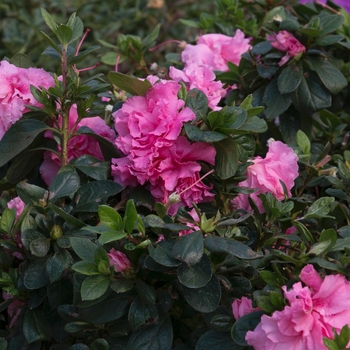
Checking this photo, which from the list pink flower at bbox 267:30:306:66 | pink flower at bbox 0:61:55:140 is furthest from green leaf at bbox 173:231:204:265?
pink flower at bbox 267:30:306:66

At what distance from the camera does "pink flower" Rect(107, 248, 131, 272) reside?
1253 mm

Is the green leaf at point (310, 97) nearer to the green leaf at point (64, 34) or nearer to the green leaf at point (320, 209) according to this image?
the green leaf at point (320, 209)

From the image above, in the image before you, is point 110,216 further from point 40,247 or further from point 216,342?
point 216,342

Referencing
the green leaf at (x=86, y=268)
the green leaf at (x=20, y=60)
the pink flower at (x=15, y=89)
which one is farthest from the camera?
the green leaf at (x=20, y=60)

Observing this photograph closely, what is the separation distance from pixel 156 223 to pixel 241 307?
0.68 feet

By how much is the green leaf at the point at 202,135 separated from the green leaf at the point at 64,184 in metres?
0.24

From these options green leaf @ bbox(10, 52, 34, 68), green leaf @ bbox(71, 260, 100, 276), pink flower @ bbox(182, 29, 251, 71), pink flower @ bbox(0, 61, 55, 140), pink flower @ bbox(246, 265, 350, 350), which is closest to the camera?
pink flower @ bbox(246, 265, 350, 350)

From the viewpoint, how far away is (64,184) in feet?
4.53

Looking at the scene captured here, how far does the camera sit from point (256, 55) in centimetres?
187

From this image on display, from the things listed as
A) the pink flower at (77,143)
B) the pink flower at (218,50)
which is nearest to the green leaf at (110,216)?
the pink flower at (77,143)

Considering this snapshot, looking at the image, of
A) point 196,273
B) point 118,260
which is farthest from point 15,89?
point 196,273

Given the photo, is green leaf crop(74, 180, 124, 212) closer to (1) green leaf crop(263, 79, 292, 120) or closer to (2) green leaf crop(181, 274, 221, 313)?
(2) green leaf crop(181, 274, 221, 313)

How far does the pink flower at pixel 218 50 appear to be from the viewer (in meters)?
1.98

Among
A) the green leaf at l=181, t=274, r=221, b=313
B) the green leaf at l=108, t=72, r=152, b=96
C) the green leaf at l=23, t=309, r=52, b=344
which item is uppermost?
the green leaf at l=108, t=72, r=152, b=96
